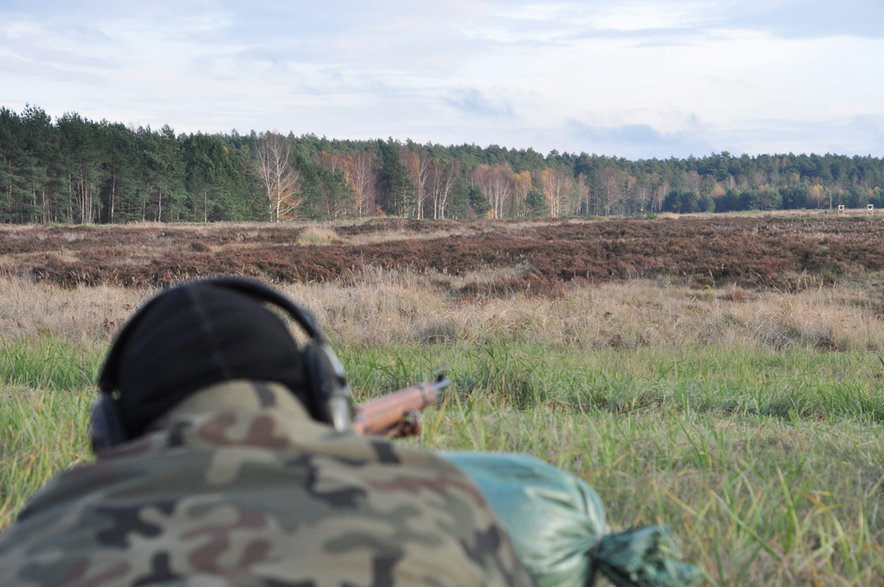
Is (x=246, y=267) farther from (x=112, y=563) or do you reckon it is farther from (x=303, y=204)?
(x=303, y=204)

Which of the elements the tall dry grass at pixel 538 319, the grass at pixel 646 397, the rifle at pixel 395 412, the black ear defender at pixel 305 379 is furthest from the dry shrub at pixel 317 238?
the black ear defender at pixel 305 379

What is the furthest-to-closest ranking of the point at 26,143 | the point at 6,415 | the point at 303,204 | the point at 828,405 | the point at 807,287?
the point at 303,204
the point at 26,143
the point at 807,287
the point at 828,405
the point at 6,415

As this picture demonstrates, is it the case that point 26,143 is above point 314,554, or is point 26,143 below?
above

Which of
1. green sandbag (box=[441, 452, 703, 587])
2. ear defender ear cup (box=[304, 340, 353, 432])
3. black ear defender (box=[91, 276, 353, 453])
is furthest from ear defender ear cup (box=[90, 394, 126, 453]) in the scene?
green sandbag (box=[441, 452, 703, 587])

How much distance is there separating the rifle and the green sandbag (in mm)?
174

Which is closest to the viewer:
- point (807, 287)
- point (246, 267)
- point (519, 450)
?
point (519, 450)

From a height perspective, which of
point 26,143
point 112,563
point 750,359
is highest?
point 26,143

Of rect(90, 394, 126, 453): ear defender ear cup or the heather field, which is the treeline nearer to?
the heather field

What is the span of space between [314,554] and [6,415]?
3.36m

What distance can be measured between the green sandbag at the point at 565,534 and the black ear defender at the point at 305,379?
0.60m

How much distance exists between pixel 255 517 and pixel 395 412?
2.71ft

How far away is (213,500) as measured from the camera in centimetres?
113

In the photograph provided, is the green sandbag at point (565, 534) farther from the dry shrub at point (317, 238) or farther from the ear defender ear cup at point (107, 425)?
the dry shrub at point (317, 238)

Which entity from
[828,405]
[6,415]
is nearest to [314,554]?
[6,415]
